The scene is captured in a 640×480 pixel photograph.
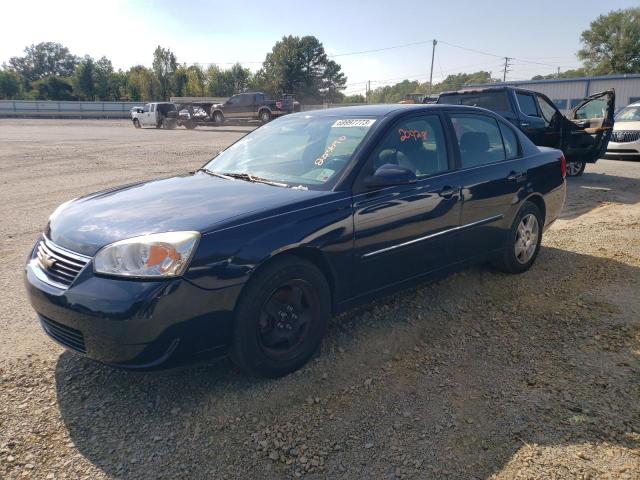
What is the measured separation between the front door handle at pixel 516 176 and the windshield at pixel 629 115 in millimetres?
11777

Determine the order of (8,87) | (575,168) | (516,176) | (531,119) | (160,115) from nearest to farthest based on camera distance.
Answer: (516,176) < (531,119) < (575,168) < (160,115) < (8,87)

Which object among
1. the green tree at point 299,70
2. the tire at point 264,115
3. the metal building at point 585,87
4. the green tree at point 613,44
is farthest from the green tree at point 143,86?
the green tree at point 613,44

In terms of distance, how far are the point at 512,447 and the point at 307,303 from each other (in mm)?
1372

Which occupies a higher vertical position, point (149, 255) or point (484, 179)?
point (484, 179)

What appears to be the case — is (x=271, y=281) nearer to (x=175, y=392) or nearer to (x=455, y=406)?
(x=175, y=392)

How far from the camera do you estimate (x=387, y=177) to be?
3.18 meters

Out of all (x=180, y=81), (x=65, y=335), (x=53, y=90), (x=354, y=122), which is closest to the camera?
(x=65, y=335)

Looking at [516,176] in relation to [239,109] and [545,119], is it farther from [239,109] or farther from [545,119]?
[239,109]

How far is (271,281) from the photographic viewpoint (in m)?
2.76

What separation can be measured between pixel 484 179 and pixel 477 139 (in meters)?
0.42

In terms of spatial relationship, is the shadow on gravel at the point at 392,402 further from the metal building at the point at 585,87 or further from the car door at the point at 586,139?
the metal building at the point at 585,87

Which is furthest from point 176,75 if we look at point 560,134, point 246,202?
point 246,202

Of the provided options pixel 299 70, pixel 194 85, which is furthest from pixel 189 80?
pixel 299 70

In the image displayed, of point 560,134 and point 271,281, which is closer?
point 271,281
